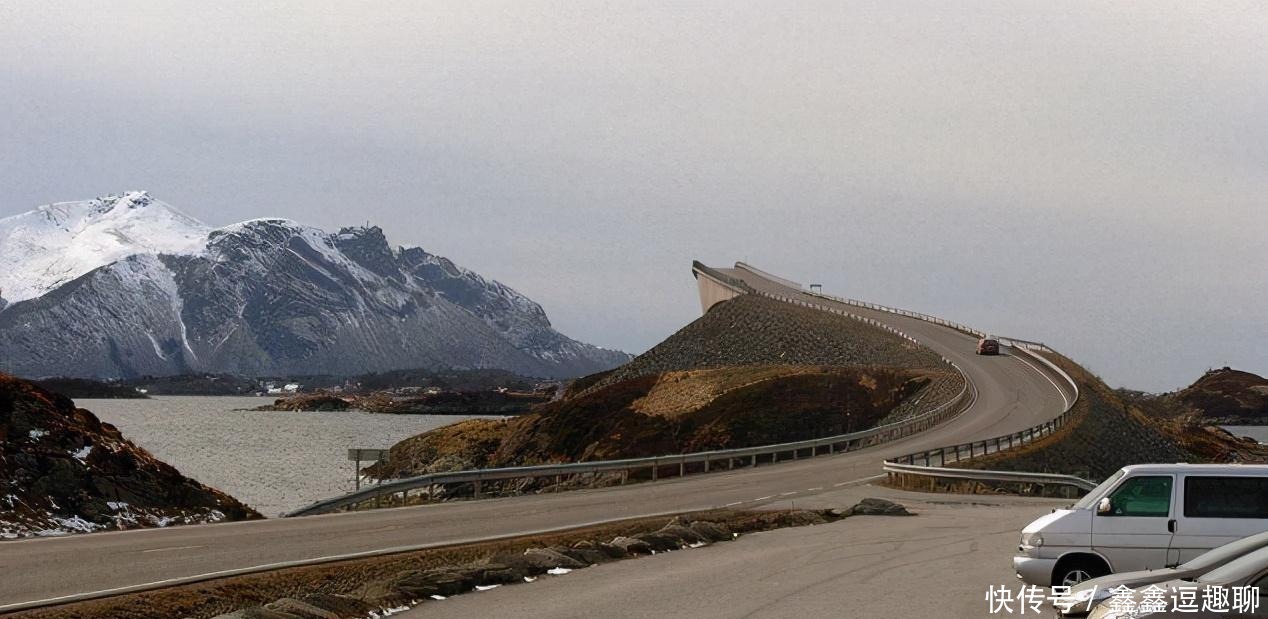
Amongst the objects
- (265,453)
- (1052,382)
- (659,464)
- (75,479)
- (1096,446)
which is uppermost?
(1052,382)

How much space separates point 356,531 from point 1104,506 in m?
14.1

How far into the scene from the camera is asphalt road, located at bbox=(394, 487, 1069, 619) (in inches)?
622

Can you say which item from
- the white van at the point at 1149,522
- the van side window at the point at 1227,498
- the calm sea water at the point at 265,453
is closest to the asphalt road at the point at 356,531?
the white van at the point at 1149,522

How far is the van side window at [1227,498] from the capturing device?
16.0 m

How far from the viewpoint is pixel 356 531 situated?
83.6 feet

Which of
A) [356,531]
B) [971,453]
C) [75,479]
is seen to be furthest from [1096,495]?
[971,453]

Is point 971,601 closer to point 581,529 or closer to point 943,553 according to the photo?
point 943,553

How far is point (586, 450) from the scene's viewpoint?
78500 millimetres

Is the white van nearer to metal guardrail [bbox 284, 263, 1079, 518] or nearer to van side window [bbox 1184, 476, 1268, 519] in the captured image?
van side window [bbox 1184, 476, 1268, 519]

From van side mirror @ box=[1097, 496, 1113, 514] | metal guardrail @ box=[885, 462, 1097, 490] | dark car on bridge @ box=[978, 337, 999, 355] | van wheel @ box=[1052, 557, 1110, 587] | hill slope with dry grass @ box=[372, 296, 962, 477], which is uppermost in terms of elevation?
dark car on bridge @ box=[978, 337, 999, 355]

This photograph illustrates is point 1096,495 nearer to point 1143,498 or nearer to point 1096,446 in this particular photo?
point 1143,498

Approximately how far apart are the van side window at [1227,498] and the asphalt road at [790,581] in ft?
8.54

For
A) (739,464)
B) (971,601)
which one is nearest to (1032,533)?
(971,601)

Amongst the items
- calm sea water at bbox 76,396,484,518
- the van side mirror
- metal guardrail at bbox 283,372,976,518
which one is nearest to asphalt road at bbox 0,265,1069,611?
metal guardrail at bbox 283,372,976,518
